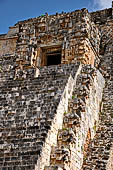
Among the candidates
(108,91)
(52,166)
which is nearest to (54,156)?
(52,166)

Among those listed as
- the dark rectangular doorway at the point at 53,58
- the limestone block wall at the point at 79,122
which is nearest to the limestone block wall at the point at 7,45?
the dark rectangular doorway at the point at 53,58

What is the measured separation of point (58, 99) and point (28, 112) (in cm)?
105

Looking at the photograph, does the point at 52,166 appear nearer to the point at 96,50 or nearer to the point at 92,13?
the point at 96,50

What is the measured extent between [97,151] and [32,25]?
750 centimetres

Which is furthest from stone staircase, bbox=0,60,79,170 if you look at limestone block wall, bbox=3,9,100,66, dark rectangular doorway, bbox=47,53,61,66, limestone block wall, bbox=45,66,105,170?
dark rectangular doorway, bbox=47,53,61,66

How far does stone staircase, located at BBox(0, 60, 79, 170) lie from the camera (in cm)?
1011

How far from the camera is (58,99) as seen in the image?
1177cm

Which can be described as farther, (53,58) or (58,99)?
(53,58)

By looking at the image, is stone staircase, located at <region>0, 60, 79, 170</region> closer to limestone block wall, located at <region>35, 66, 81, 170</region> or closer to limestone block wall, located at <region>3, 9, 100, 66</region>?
limestone block wall, located at <region>35, 66, 81, 170</region>

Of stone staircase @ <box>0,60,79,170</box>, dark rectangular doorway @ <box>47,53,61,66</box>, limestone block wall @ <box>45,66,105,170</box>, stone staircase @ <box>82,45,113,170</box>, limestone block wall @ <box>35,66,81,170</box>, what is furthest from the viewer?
dark rectangular doorway @ <box>47,53,61,66</box>

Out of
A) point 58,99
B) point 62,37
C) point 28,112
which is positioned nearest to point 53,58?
point 62,37

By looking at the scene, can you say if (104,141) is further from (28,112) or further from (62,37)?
(62,37)

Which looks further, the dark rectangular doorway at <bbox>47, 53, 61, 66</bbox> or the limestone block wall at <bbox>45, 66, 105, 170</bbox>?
the dark rectangular doorway at <bbox>47, 53, 61, 66</bbox>

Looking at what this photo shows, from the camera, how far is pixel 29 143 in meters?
10.4
